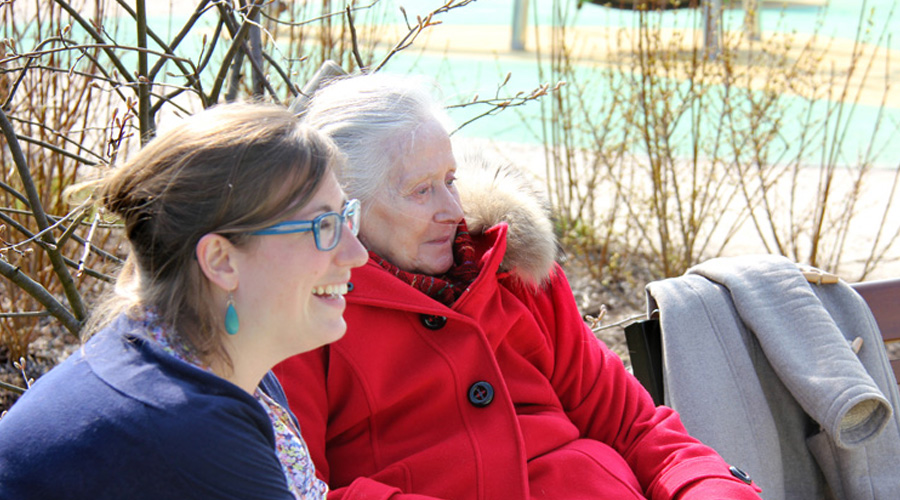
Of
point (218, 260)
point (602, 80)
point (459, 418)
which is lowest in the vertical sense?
point (602, 80)

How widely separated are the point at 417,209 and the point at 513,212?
261mm

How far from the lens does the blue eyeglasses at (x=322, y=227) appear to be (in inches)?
58.8

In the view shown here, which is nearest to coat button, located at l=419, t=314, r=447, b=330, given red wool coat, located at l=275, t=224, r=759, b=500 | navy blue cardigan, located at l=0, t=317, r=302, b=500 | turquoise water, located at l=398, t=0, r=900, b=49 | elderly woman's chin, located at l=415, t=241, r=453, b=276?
red wool coat, located at l=275, t=224, r=759, b=500

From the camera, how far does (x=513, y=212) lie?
233 cm

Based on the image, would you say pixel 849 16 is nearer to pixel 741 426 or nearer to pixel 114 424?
pixel 741 426

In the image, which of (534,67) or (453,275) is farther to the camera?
(534,67)

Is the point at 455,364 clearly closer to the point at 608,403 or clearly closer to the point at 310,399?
the point at 310,399

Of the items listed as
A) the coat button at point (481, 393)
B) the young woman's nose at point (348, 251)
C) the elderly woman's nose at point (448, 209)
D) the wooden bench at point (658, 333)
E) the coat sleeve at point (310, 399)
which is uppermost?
the young woman's nose at point (348, 251)

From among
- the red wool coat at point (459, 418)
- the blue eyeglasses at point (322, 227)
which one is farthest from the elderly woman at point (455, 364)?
the blue eyeglasses at point (322, 227)

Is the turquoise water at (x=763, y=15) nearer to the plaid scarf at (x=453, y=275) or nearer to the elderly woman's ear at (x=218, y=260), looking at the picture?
the plaid scarf at (x=453, y=275)

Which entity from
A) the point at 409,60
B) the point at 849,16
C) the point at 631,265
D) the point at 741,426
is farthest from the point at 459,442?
the point at 849,16

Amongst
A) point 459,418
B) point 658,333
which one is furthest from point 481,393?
point 658,333

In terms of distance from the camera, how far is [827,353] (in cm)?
244

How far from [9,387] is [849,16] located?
18.6 m
